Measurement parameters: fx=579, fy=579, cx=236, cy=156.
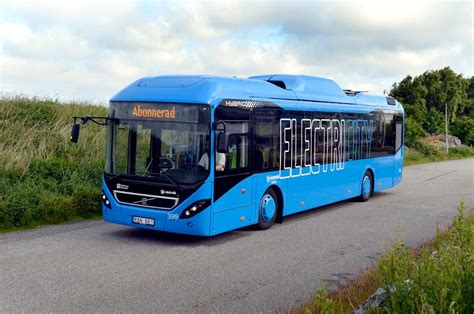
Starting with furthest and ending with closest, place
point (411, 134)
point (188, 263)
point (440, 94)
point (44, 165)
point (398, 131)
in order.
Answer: point (440, 94) < point (411, 134) < point (398, 131) < point (44, 165) < point (188, 263)

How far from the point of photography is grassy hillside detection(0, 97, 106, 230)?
11539mm

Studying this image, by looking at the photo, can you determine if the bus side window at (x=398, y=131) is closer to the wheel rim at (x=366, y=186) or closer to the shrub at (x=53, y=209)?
the wheel rim at (x=366, y=186)

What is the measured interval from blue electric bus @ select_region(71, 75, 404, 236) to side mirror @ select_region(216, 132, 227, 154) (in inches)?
0.6

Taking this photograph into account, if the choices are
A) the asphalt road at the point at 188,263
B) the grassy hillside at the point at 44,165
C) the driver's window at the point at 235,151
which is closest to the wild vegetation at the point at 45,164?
the grassy hillside at the point at 44,165

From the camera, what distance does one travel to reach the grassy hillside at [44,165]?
11539 mm

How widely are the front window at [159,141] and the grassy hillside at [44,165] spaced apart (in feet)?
7.24

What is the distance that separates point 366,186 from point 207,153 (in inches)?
307

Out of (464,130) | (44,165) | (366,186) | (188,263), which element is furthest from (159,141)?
(464,130)

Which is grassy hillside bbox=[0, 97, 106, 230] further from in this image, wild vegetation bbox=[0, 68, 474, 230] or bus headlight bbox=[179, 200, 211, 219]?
bus headlight bbox=[179, 200, 211, 219]

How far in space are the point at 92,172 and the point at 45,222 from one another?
276 cm

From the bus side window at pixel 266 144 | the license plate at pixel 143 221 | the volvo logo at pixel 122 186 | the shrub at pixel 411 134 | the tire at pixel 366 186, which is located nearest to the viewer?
the license plate at pixel 143 221

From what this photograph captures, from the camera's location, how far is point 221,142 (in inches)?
374

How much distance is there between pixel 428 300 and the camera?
14.8ft

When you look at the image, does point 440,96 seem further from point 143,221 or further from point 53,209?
point 143,221
